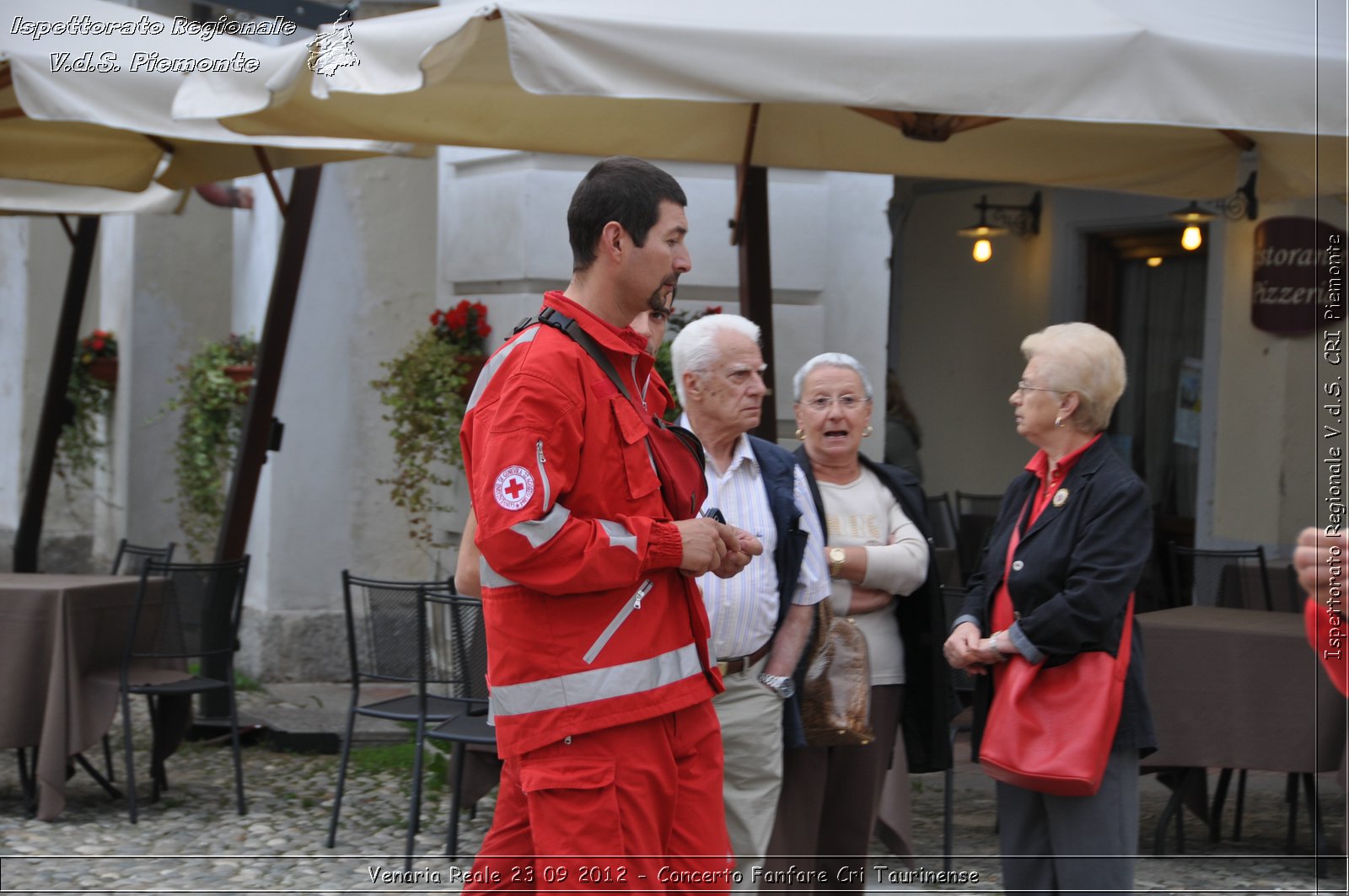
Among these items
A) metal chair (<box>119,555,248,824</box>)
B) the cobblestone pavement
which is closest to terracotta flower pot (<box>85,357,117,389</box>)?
the cobblestone pavement

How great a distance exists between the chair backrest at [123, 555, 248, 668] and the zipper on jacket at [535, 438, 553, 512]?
393 centimetres

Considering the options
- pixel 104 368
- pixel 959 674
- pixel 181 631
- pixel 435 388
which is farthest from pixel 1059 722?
pixel 104 368

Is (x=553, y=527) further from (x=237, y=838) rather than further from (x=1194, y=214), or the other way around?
(x=1194, y=214)

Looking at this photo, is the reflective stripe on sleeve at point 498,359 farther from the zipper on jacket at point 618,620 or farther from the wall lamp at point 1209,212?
the wall lamp at point 1209,212

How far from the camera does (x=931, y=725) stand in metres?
4.18

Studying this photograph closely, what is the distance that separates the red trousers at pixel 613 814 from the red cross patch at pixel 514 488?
437 millimetres

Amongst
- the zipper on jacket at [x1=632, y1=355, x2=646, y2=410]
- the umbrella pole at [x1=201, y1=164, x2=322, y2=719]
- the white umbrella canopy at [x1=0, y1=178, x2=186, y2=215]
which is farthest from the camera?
the white umbrella canopy at [x1=0, y1=178, x2=186, y2=215]

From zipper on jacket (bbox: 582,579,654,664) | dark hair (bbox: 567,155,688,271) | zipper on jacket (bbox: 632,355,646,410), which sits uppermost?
dark hair (bbox: 567,155,688,271)

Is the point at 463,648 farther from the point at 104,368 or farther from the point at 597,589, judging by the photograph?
the point at 104,368

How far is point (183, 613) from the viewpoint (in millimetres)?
6184

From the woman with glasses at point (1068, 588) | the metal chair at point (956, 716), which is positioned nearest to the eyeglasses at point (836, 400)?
the woman with glasses at point (1068, 588)

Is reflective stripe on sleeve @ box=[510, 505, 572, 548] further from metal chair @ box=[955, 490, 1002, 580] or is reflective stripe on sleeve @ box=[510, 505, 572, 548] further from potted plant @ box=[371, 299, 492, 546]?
metal chair @ box=[955, 490, 1002, 580]

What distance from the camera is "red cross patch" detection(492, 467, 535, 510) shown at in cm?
251

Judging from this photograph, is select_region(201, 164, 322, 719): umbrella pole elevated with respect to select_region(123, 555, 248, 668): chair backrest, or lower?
elevated
